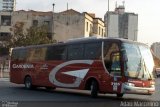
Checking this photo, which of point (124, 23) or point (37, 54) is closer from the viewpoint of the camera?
point (37, 54)

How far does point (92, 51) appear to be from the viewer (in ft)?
78.0

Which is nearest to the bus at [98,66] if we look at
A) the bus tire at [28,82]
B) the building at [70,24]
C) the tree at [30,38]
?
the bus tire at [28,82]

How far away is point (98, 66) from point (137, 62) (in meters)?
2.05

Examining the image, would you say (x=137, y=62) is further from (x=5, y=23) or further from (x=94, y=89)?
(x=5, y=23)

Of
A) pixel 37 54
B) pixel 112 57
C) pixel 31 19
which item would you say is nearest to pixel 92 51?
pixel 112 57

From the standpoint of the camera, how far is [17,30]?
7662cm

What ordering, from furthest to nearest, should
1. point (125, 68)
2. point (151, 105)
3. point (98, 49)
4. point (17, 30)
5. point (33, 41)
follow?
1. point (17, 30)
2. point (33, 41)
3. point (98, 49)
4. point (125, 68)
5. point (151, 105)

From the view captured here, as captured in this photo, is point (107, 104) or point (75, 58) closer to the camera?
point (107, 104)

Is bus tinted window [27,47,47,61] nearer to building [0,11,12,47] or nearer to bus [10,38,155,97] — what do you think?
bus [10,38,155,97]

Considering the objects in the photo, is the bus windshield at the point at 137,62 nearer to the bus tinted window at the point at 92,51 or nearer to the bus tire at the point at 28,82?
the bus tinted window at the point at 92,51

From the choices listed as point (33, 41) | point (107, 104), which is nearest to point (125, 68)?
point (107, 104)

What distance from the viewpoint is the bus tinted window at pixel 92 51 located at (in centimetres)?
2335

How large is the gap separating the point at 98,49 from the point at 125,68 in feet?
7.40

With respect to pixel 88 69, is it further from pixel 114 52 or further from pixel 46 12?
pixel 46 12
